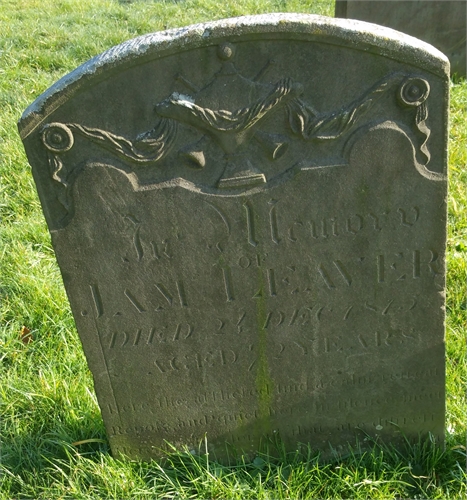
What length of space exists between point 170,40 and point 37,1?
747cm

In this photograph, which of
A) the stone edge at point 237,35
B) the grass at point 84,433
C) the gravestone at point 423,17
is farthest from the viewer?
the gravestone at point 423,17

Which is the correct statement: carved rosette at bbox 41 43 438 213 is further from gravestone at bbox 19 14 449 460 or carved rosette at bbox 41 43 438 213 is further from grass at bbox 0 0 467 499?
grass at bbox 0 0 467 499

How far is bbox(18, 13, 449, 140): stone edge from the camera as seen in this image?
185 centimetres

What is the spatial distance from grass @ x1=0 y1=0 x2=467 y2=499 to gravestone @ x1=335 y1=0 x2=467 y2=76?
156 cm

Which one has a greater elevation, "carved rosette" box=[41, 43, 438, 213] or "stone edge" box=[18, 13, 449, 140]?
"stone edge" box=[18, 13, 449, 140]

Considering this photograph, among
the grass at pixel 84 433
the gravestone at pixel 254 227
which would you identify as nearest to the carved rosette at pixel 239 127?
the gravestone at pixel 254 227

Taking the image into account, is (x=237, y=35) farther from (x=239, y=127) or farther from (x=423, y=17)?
(x=423, y=17)

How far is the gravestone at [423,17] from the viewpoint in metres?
5.40

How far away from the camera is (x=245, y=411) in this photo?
8.54ft

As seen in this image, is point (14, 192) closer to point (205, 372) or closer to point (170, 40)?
point (205, 372)

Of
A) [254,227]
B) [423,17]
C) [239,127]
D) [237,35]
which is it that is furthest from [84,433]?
[423,17]

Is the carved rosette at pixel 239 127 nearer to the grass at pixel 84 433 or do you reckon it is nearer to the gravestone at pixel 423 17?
the grass at pixel 84 433

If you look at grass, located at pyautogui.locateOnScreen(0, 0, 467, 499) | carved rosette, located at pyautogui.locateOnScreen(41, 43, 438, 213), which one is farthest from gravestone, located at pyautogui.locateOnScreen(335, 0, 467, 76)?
carved rosette, located at pyautogui.locateOnScreen(41, 43, 438, 213)

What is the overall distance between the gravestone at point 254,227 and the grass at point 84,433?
0.35 feet
